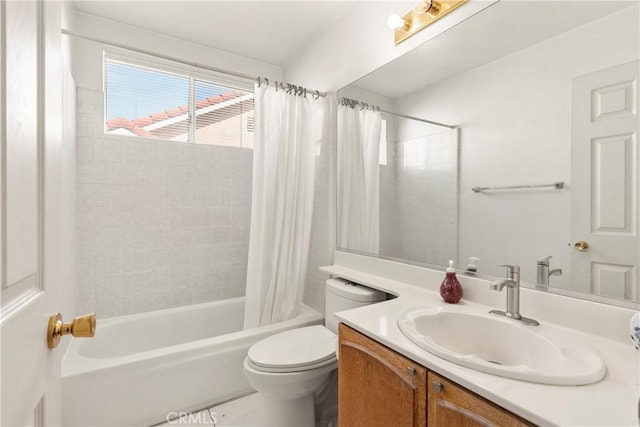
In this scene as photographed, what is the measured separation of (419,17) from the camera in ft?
4.83

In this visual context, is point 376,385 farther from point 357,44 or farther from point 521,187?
point 357,44

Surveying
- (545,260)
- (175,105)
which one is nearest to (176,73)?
(175,105)

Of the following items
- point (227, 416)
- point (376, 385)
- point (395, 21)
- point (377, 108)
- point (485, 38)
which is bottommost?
point (227, 416)

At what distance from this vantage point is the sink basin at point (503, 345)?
0.67 metres

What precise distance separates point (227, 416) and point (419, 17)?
238cm

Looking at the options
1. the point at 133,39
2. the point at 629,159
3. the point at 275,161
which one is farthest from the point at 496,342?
the point at 133,39

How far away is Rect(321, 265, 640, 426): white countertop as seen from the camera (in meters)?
0.56

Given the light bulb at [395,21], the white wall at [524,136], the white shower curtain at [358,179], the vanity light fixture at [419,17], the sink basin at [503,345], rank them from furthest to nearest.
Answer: the white shower curtain at [358,179] → the light bulb at [395,21] → the vanity light fixture at [419,17] → the white wall at [524,136] → the sink basin at [503,345]

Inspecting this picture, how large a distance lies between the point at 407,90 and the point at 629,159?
0.99 m

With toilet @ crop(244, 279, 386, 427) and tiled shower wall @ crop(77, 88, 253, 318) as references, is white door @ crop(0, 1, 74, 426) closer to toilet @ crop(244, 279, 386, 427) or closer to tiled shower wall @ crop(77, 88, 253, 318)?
toilet @ crop(244, 279, 386, 427)

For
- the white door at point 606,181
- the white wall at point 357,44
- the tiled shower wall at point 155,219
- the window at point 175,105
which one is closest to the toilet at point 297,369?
the white door at point 606,181

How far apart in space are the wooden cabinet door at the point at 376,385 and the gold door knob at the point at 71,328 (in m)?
0.76

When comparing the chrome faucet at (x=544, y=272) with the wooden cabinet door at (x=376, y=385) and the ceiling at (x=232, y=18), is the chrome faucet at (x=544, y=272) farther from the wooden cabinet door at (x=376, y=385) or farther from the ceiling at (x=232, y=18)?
the ceiling at (x=232, y=18)

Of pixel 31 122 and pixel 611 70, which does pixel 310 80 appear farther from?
pixel 31 122
